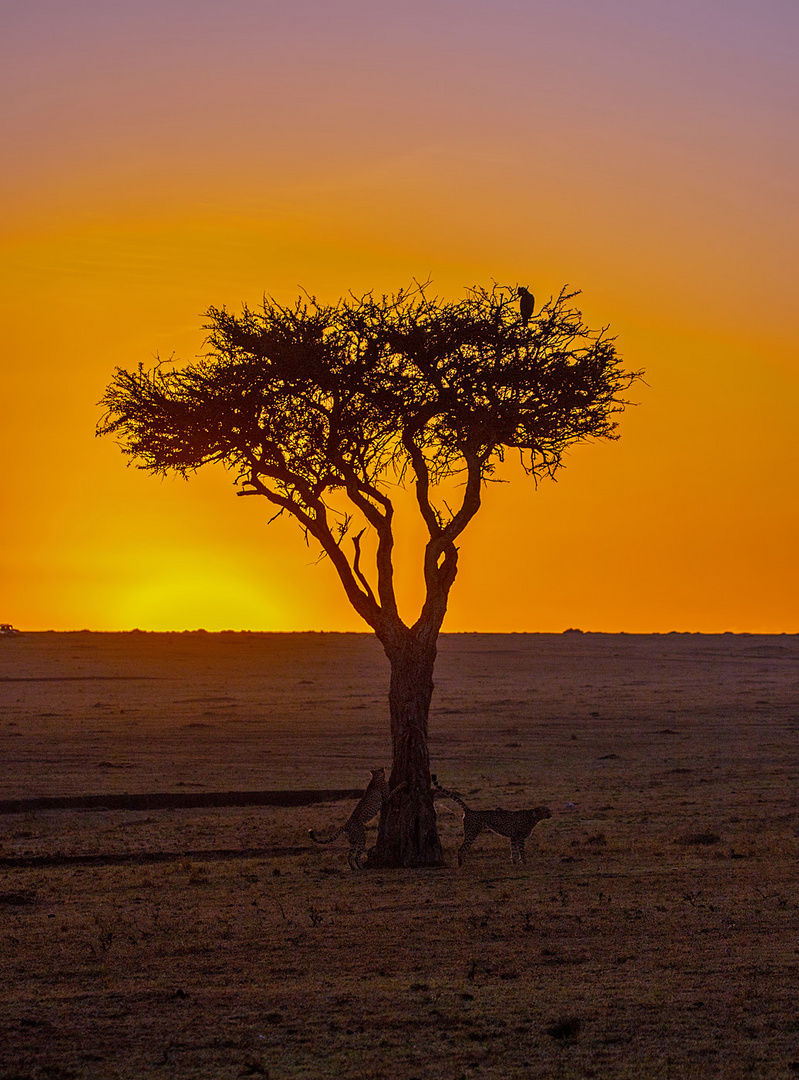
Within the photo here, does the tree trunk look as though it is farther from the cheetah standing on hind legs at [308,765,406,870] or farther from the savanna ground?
the savanna ground

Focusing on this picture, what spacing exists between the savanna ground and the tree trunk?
2.38 feet

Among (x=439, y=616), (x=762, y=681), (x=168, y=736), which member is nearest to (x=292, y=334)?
(x=439, y=616)

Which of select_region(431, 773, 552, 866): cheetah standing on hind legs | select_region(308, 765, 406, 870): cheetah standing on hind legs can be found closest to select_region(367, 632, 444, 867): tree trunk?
select_region(308, 765, 406, 870): cheetah standing on hind legs

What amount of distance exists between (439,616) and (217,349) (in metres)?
5.69

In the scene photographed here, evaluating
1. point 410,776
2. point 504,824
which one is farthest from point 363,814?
point 504,824

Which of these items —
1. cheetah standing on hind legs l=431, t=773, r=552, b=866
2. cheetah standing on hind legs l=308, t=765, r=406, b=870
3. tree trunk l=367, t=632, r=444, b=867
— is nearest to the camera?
cheetah standing on hind legs l=431, t=773, r=552, b=866

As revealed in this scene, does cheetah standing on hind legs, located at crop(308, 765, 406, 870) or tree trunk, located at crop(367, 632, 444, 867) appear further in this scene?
tree trunk, located at crop(367, 632, 444, 867)

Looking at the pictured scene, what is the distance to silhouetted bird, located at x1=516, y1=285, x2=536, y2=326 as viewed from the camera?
21844 mm

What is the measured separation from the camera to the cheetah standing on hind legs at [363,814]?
2047cm

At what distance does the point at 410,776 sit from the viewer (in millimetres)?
20797

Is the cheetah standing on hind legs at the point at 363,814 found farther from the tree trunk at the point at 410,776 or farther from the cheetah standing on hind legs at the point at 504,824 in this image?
the cheetah standing on hind legs at the point at 504,824

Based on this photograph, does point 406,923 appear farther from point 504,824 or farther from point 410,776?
point 410,776

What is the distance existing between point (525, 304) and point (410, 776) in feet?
25.1

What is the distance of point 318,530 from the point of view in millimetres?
21766
